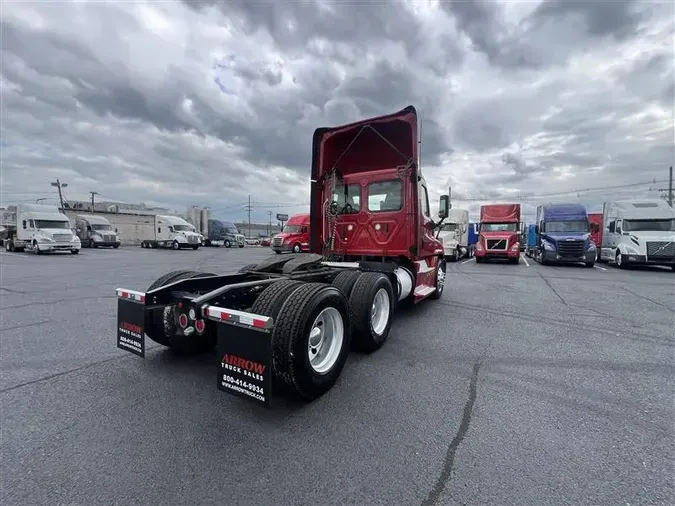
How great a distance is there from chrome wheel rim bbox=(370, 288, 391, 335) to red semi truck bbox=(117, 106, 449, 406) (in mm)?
17

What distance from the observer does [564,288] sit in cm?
984

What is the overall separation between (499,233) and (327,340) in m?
17.4

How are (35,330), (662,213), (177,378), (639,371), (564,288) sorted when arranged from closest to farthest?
(177,378) → (639,371) → (35,330) → (564,288) → (662,213)

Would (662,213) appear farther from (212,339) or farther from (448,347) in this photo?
(212,339)

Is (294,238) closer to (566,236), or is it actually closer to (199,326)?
(566,236)

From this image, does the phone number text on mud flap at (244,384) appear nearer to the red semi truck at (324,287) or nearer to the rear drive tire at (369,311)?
the red semi truck at (324,287)

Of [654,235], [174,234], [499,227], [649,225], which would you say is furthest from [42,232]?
[649,225]

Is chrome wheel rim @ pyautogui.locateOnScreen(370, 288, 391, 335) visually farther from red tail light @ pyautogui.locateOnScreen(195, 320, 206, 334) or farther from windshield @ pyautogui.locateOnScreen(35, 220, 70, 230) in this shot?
windshield @ pyautogui.locateOnScreen(35, 220, 70, 230)

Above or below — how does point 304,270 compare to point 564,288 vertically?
above

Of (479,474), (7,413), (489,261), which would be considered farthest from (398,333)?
(489,261)

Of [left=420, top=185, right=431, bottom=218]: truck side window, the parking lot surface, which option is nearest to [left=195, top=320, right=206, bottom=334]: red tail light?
the parking lot surface

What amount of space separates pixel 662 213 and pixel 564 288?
1061cm

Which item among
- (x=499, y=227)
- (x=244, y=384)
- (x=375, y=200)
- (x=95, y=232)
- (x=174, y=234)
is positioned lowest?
(x=244, y=384)

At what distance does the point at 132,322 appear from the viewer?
3.45 metres
